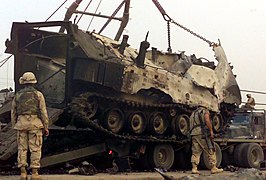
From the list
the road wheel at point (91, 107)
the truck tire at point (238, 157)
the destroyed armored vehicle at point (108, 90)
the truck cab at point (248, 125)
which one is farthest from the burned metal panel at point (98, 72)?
the truck cab at point (248, 125)

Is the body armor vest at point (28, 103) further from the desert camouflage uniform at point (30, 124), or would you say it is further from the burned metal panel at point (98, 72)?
the burned metal panel at point (98, 72)

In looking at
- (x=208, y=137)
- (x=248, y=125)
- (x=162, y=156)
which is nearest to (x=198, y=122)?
(x=208, y=137)

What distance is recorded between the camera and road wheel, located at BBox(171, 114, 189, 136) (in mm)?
14523

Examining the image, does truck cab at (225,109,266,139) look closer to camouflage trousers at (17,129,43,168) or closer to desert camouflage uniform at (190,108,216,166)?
desert camouflage uniform at (190,108,216,166)

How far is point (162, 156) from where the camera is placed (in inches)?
570

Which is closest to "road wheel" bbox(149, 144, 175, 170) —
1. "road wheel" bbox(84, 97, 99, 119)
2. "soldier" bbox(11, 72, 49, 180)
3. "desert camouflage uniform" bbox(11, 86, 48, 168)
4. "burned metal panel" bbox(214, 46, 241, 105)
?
"road wheel" bbox(84, 97, 99, 119)

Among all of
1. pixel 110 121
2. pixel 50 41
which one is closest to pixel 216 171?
pixel 110 121

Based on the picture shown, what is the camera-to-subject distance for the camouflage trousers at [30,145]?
368 inches

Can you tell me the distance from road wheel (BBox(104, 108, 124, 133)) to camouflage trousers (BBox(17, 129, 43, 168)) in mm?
3384

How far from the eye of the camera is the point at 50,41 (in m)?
13.8

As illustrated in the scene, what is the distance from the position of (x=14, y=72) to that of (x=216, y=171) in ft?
17.8

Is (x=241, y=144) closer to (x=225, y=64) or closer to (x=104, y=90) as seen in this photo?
(x=225, y=64)

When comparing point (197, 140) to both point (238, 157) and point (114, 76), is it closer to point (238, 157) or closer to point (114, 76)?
point (114, 76)

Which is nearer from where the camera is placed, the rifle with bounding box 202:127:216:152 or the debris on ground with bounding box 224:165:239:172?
the rifle with bounding box 202:127:216:152
